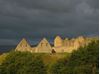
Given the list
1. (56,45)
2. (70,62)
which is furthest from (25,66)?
(56,45)

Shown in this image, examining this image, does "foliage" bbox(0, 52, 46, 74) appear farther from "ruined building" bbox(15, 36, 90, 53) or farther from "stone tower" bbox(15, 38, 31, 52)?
"stone tower" bbox(15, 38, 31, 52)

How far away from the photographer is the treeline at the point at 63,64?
40.2 metres

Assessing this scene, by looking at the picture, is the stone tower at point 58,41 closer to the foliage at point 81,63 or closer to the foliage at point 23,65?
the foliage at point 23,65

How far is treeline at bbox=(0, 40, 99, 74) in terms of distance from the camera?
132 feet

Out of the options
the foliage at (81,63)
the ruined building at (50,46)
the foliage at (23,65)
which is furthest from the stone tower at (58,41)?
the foliage at (81,63)

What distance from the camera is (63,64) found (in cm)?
4244

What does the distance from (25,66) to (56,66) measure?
3.50 metres

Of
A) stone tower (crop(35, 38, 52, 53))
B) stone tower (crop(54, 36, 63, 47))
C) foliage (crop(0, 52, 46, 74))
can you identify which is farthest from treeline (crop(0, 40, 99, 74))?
stone tower (crop(54, 36, 63, 47))

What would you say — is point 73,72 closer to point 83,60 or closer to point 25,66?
point 83,60

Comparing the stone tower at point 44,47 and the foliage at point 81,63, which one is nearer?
the foliage at point 81,63

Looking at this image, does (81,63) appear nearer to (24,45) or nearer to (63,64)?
(63,64)

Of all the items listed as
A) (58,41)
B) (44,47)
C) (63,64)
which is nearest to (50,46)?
(44,47)

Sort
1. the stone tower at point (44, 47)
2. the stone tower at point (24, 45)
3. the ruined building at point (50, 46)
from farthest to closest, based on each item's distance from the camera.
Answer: the stone tower at point (44, 47) → the stone tower at point (24, 45) → the ruined building at point (50, 46)

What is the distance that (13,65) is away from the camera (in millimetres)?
44094
